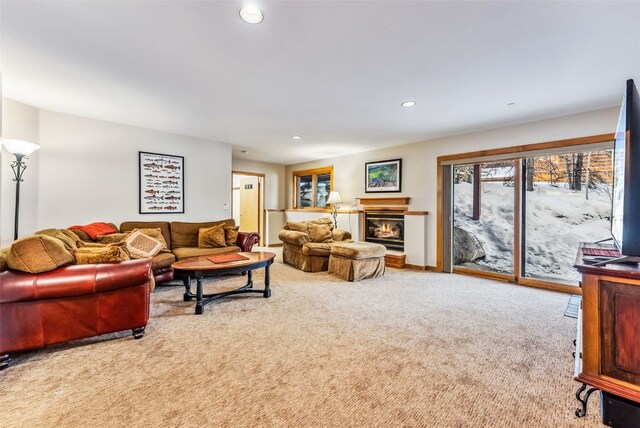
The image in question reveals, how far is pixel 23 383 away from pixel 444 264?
4.99m

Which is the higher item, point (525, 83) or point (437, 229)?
point (525, 83)

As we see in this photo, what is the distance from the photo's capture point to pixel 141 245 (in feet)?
11.4

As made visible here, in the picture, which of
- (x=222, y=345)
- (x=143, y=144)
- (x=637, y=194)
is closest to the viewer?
(x=637, y=194)

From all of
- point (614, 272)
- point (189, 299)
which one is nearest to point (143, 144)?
point (189, 299)

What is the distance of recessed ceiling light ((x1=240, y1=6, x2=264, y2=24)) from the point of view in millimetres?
1712

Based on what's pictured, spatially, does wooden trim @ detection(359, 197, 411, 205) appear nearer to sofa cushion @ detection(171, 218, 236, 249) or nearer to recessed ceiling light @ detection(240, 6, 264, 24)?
sofa cushion @ detection(171, 218, 236, 249)

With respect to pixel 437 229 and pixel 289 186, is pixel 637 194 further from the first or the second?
pixel 289 186

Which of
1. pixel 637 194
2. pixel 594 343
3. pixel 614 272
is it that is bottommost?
pixel 594 343

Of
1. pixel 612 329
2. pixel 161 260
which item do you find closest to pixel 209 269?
pixel 161 260

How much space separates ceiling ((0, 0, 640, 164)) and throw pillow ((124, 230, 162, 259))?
5.33ft

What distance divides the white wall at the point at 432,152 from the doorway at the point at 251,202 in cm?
142

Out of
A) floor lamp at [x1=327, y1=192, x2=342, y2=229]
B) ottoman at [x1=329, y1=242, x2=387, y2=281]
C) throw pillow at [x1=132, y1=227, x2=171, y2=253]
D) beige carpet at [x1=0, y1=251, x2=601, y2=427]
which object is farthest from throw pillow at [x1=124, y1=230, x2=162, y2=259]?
floor lamp at [x1=327, y1=192, x2=342, y2=229]

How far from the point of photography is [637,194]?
1.49 metres

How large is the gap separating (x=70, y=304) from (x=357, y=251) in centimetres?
311
